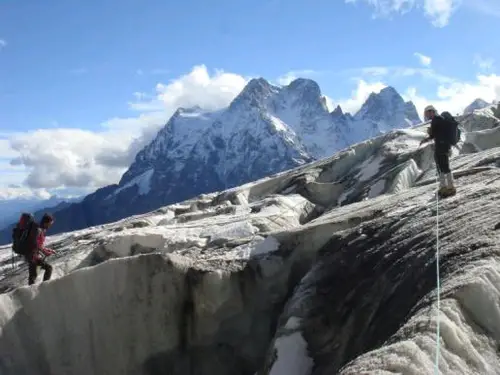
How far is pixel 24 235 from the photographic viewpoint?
17.8 metres

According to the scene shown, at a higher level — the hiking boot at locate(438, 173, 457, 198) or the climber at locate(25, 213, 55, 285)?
the climber at locate(25, 213, 55, 285)

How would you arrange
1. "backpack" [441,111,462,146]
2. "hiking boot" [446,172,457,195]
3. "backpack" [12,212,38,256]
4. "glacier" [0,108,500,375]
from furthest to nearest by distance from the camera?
1. "backpack" [12,212,38,256]
2. "backpack" [441,111,462,146]
3. "hiking boot" [446,172,457,195]
4. "glacier" [0,108,500,375]

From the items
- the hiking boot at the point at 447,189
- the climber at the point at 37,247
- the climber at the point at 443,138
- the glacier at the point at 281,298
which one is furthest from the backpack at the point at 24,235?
the climber at the point at 443,138

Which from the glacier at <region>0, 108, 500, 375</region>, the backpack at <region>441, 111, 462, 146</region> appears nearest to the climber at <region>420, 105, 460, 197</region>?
the backpack at <region>441, 111, 462, 146</region>

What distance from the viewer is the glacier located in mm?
7891

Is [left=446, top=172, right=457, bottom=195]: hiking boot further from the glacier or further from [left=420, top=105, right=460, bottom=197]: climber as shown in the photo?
the glacier

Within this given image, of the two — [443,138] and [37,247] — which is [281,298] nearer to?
[443,138]

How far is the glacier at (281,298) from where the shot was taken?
25.9ft

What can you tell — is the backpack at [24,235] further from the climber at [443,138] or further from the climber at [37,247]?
the climber at [443,138]

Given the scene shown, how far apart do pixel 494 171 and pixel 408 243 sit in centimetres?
575

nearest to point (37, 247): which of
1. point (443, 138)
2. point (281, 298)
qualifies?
point (281, 298)

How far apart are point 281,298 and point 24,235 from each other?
776 centimetres

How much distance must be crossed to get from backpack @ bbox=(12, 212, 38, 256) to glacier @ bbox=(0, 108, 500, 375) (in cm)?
156

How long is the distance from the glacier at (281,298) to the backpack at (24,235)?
1.56 metres
